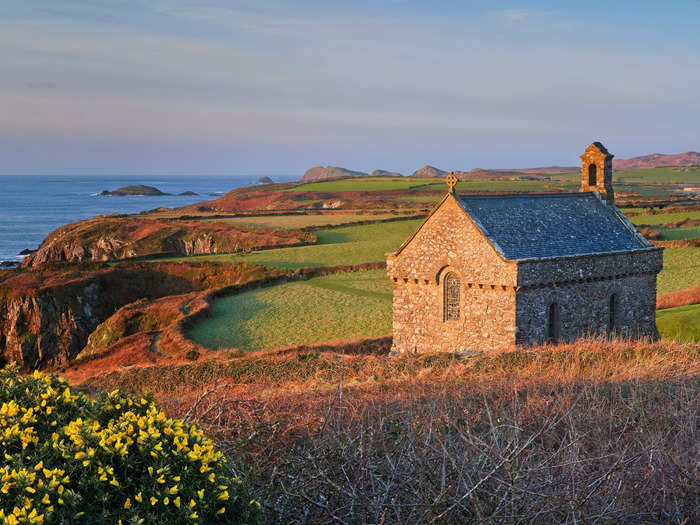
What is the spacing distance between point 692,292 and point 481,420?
32177 mm

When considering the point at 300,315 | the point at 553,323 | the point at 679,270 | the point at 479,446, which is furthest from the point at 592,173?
the point at 479,446

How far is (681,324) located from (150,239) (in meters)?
62.3

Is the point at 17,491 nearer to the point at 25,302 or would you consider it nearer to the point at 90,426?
the point at 90,426

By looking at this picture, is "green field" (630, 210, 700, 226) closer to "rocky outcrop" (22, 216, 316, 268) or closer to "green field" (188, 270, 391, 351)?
"green field" (188, 270, 391, 351)

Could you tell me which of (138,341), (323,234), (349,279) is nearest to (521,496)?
(138,341)

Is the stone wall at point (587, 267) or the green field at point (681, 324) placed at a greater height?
the stone wall at point (587, 267)

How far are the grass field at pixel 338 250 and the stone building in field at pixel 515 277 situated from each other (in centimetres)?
2386

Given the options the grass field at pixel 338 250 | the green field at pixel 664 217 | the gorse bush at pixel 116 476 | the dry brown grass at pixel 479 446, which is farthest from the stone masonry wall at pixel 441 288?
the green field at pixel 664 217

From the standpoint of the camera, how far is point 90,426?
24.0ft

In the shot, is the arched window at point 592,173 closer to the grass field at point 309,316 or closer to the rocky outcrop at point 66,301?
the grass field at point 309,316

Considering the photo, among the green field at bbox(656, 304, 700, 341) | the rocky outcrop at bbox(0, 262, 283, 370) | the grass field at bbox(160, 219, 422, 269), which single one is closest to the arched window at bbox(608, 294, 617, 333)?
the green field at bbox(656, 304, 700, 341)

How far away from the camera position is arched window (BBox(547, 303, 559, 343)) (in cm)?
2919

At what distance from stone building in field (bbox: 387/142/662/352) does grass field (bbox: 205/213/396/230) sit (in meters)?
48.1

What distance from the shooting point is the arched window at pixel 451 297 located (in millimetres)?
29844
